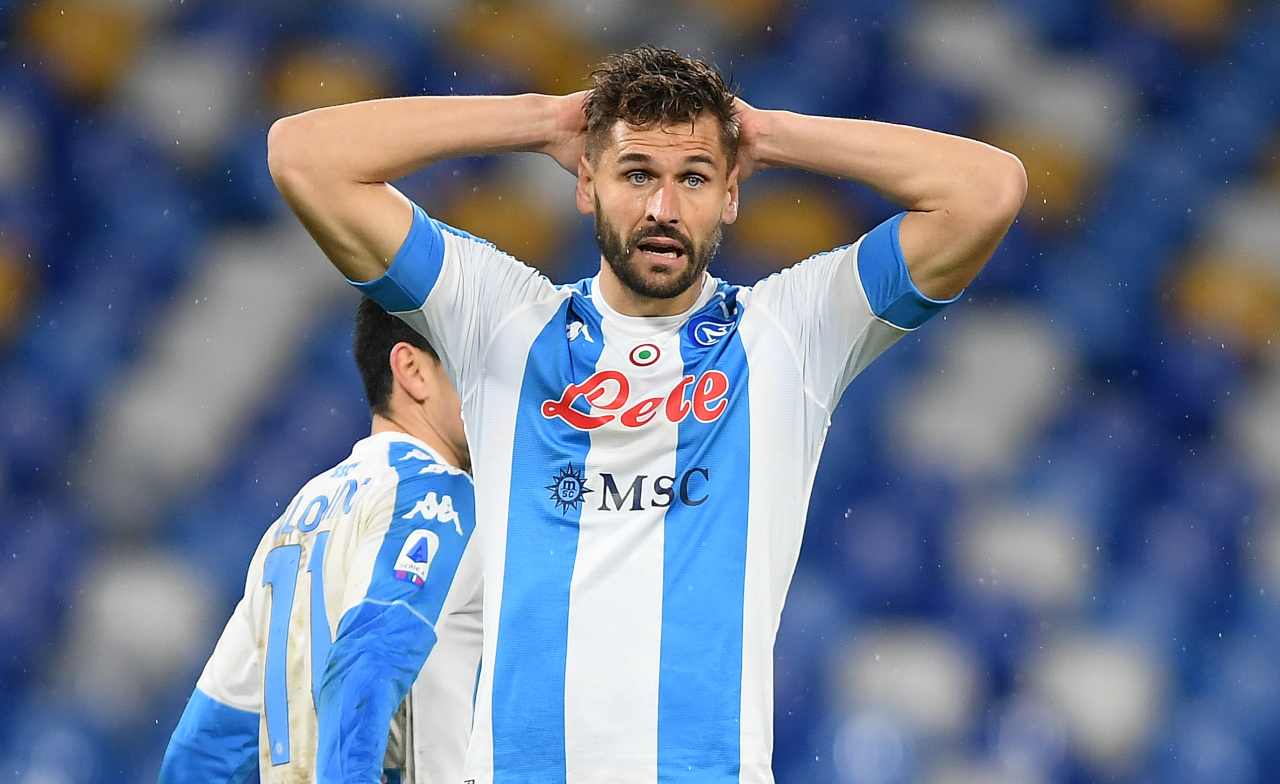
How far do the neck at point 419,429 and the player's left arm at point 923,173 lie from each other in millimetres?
769

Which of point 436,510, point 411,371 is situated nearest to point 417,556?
point 436,510

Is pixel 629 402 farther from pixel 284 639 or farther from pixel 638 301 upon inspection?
pixel 284 639

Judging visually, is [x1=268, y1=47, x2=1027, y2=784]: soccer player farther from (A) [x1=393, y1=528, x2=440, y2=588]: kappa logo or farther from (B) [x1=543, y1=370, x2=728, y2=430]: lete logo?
(A) [x1=393, y1=528, x2=440, y2=588]: kappa logo

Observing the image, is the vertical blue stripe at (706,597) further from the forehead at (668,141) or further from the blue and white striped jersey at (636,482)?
the forehead at (668,141)

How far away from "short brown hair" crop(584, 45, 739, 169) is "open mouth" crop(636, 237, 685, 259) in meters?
0.11

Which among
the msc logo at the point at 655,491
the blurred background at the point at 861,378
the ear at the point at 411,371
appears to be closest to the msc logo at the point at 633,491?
the msc logo at the point at 655,491

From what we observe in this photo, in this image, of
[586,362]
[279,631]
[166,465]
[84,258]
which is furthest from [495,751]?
[84,258]

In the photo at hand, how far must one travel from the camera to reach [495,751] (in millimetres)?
1559

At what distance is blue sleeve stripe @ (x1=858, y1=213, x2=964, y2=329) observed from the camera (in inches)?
64.3

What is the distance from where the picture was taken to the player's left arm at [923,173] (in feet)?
5.36

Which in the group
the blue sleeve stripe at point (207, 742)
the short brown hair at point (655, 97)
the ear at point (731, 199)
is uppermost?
the short brown hair at point (655, 97)

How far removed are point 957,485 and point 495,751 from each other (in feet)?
6.53

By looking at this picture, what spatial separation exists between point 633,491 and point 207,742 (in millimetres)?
965

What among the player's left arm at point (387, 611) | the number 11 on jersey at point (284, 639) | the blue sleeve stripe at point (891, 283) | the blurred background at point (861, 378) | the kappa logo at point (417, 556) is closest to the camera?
the blue sleeve stripe at point (891, 283)
